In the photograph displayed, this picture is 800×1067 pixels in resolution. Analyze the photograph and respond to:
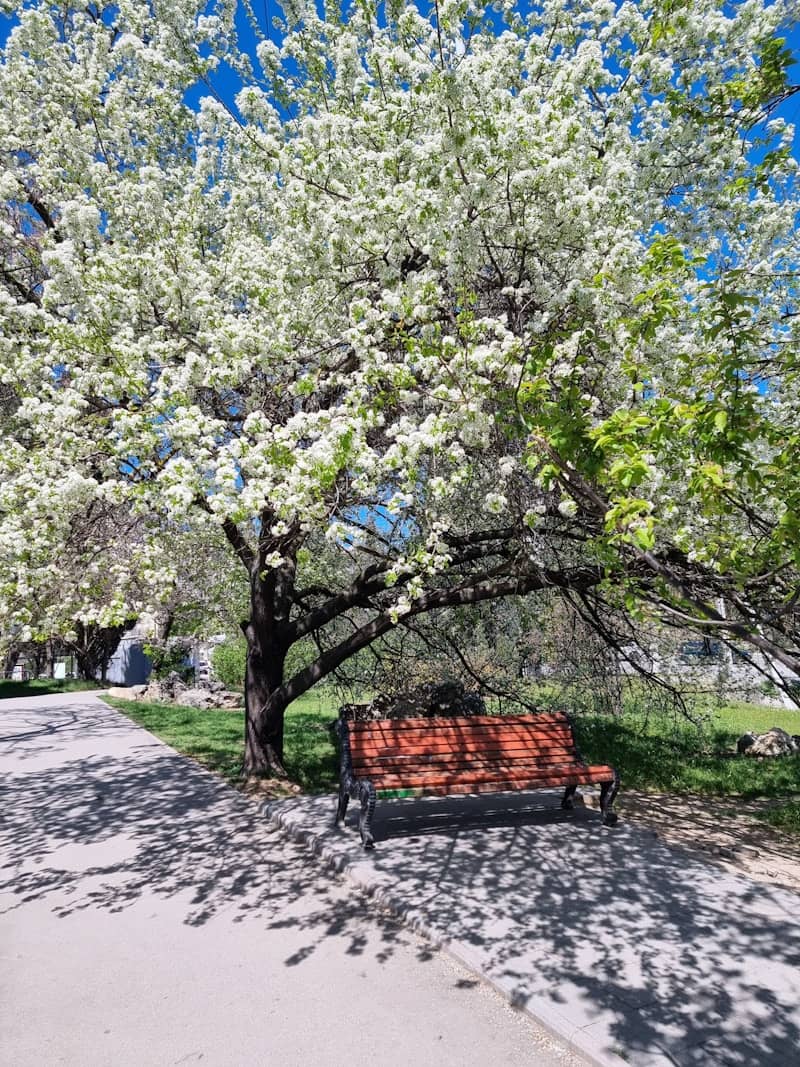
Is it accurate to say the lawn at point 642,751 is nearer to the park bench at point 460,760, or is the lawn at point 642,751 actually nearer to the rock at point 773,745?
the rock at point 773,745

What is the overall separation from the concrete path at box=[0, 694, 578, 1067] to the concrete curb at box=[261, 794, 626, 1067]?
0.19 feet

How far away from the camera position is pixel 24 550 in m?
5.82

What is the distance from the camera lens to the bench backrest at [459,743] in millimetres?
6477

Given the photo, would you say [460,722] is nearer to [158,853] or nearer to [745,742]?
[158,853]

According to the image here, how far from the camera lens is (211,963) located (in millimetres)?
4051

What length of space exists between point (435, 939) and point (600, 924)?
3.57ft

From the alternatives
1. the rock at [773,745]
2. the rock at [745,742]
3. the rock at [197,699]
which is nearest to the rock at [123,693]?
the rock at [197,699]

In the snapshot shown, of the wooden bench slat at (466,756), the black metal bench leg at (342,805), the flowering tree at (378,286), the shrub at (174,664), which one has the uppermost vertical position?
the flowering tree at (378,286)

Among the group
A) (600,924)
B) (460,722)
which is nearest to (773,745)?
(460,722)

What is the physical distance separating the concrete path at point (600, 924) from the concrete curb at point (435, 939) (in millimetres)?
10

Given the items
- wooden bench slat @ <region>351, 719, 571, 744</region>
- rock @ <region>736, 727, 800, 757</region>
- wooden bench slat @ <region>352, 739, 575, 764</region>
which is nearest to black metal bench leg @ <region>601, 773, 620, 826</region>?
wooden bench slat @ <region>352, 739, 575, 764</region>

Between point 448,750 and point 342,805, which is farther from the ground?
point 448,750

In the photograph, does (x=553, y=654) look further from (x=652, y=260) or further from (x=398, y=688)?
(x=652, y=260)

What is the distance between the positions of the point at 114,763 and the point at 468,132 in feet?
31.9
